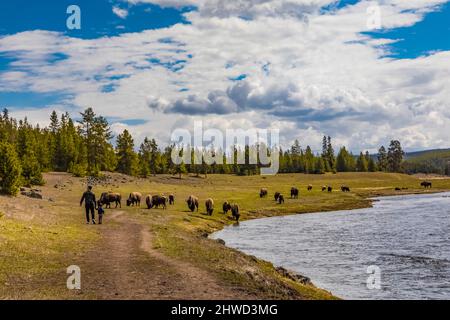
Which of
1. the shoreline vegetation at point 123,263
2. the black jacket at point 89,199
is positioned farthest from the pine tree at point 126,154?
the black jacket at point 89,199

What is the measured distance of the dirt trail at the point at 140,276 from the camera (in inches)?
685

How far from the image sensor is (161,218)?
168 ft

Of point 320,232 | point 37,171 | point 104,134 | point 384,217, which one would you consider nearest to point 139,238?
point 320,232

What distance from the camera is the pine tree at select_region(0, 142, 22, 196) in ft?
190

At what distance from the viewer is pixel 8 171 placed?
58.7 m

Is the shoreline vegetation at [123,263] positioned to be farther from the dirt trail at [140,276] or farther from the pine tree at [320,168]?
the pine tree at [320,168]

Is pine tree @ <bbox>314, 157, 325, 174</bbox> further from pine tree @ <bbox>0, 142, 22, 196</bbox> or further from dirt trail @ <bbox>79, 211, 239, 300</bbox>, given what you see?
dirt trail @ <bbox>79, 211, 239, 300</bbox>

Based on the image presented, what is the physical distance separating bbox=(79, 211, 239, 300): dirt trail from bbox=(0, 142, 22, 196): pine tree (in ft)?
108

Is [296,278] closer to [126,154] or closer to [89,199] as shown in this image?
[89,199]

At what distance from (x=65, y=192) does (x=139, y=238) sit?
1890 inches

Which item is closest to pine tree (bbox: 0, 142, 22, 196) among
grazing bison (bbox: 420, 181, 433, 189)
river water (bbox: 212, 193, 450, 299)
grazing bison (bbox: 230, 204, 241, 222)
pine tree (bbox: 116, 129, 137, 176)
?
river water (bbox: 212, 193, 450, 299)

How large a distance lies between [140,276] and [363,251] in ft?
73.4

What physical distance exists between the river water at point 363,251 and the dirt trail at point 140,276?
839 centimetres
